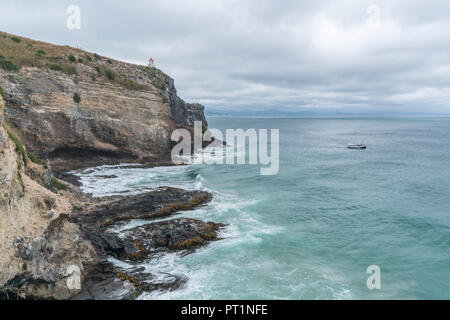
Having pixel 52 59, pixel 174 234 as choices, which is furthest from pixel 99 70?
pixel 174 234

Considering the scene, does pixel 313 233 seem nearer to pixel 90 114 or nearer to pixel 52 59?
pixel 90 114

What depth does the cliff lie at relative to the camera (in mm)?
36281

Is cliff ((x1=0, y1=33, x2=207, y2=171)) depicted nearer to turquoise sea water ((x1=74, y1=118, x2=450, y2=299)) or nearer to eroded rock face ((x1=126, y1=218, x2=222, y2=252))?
turquoise sea water ((x1=74, y1=118, x2=450, y2=299))

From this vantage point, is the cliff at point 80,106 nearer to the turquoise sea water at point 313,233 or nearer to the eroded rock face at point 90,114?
the eroded rock face at point 90,114

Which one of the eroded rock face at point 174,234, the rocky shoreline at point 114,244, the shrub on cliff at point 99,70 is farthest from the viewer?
the shrub on cliff at point 99,70

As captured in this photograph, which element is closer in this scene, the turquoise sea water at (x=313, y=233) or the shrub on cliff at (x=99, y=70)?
the turquoise sea water at (x=313, y=233)

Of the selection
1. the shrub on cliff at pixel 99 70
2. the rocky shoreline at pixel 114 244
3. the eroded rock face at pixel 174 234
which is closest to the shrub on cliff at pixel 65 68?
the shrub on cliff at pixel 99 70

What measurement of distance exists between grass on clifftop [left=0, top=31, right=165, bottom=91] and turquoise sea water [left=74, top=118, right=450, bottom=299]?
15.7 meters

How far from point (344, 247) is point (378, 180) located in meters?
22.3

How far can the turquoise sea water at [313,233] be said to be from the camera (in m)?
15.4

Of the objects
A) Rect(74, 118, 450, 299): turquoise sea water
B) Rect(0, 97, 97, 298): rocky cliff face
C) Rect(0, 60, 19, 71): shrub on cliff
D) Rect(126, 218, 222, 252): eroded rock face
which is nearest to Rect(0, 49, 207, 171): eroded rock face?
Rect(0, 60, 19, 71): shrub on cliff

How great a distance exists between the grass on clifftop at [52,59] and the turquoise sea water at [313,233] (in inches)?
618

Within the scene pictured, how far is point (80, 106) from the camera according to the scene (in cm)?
4062


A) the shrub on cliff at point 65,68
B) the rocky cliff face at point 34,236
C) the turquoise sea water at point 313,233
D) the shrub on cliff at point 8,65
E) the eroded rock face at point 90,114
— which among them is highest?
the shrub on cliff at point 65,68
